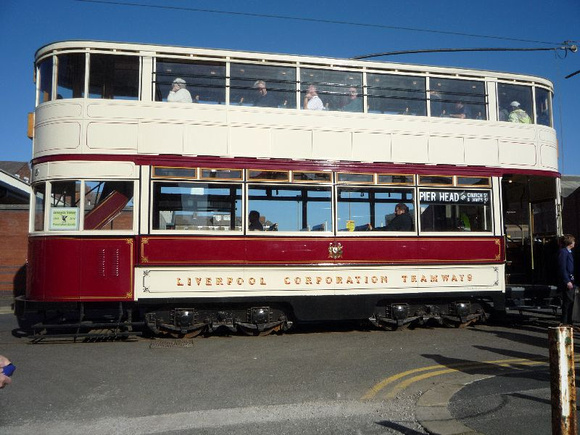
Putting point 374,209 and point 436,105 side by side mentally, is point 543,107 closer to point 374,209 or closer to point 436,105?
point 436,105

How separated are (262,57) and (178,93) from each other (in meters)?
1.50

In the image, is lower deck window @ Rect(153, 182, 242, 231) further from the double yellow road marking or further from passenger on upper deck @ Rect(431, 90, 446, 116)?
passenger on upper deck @ Rect(431, 90, 446, 116)

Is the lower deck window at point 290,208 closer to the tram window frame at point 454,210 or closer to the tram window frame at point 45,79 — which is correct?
the tram window frame at point 454,210

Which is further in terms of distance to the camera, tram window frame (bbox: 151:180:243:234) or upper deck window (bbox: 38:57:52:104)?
upper deck window (bbox: 38:57:52:104)

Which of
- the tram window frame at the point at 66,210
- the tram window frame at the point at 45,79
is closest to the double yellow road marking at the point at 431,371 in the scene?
the tram window frame at the point at 66,210

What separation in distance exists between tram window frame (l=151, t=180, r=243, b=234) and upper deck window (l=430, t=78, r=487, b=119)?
3.91 meters

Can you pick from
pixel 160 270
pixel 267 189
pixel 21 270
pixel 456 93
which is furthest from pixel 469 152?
pixel 21 270

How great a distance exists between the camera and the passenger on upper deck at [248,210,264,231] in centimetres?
762

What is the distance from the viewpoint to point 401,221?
8164 millimetres

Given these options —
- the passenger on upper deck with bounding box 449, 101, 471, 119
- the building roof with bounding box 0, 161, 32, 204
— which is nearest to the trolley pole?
the passenger on upper deck with bounding box 449, 101, 471, 119

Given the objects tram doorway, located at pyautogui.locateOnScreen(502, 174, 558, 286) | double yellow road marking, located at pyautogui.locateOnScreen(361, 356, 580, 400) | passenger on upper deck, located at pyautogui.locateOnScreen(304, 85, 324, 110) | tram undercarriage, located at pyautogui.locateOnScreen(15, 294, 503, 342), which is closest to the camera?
double yellow road marking, located at pyautogui.locateOnScreen(361, 356, 580, 400)

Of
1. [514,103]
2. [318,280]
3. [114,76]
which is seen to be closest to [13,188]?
[114,76]

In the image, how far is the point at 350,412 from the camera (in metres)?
4.33

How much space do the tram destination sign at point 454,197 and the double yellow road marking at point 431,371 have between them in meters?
2.96
